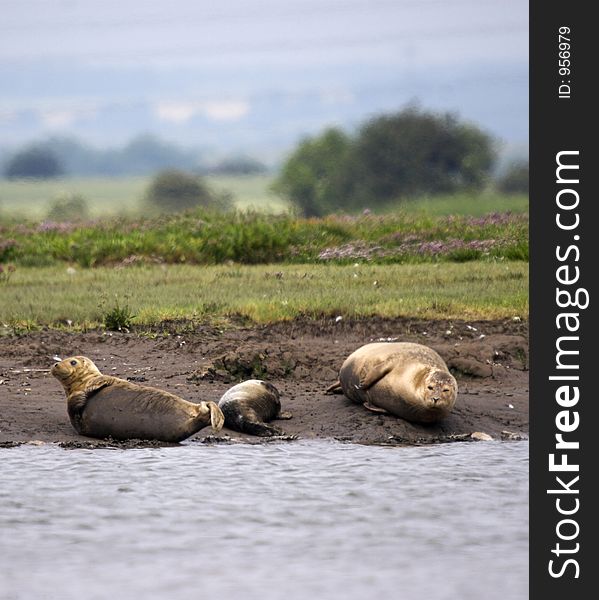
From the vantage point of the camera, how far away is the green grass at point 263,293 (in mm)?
14781

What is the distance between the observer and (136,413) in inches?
420

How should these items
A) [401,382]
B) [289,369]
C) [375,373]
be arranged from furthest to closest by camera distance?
1. [289,369]
2. [375,373]
3. [401,382]

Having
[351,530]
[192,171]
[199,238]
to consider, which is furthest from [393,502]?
[199,238]

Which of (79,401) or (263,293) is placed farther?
(263,293)

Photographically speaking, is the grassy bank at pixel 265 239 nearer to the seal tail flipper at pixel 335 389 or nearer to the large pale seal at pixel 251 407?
the seal tail flipper at pixel 335 389

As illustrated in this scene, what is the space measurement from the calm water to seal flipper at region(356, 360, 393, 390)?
2.02ft

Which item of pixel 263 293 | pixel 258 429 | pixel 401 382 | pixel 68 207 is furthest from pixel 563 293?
pixel 68 207

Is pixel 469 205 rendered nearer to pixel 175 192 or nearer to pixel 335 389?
pixel 175 192

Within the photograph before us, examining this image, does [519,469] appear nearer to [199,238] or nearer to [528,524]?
[528,524]

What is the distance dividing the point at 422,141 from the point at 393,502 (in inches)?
336

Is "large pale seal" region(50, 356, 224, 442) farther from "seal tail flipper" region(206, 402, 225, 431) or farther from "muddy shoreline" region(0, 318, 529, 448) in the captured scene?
"muddy shoreline" region(0, 318, 529, 448)

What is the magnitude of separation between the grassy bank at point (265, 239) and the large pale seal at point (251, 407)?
656 cm

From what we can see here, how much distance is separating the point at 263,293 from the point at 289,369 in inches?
140

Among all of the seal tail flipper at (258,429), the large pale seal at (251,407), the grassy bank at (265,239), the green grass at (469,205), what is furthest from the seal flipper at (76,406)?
the grassy bank at (265,239)
